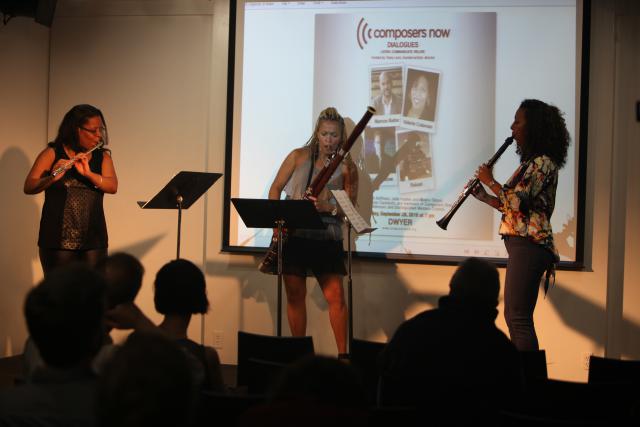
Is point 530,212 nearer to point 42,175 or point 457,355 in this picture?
point 457,355

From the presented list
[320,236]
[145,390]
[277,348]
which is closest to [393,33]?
[320,236]

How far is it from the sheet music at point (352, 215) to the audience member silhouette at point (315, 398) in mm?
2633

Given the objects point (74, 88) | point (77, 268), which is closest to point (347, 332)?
point (74, 88)

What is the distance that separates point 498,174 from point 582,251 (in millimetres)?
754

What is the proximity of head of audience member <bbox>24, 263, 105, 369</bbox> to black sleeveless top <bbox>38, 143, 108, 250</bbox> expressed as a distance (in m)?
2.81

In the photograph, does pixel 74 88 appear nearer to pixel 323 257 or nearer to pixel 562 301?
pixel 323 257

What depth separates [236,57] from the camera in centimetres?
542

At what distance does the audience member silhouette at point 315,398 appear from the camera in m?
1.56

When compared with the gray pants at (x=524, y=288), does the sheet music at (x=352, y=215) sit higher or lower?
higher

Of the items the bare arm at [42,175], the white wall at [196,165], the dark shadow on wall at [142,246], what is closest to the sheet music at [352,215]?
the white wall at [196,165]

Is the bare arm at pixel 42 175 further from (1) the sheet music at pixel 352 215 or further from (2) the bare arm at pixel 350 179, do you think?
(2) the bare arm at pixel 350 179

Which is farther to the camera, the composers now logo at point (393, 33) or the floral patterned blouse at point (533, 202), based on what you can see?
the composers now logo at point (393, 33)

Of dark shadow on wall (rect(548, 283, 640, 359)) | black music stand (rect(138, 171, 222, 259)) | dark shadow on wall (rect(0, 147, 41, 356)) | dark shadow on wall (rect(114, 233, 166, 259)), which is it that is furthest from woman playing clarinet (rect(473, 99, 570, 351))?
dark shadow on wall (rect(0, 147, 41, 356))

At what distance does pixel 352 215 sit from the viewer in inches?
169
